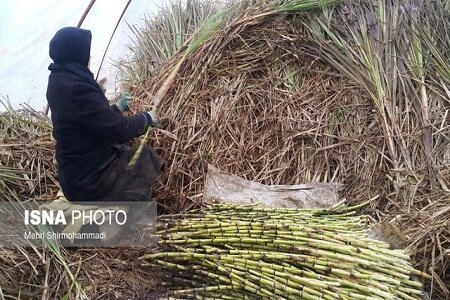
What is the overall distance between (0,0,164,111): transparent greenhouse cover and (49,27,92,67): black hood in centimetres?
135

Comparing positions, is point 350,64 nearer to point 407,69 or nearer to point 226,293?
point 407,69

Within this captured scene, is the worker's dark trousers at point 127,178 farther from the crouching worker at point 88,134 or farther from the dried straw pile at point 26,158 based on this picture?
the dried straw pile at point 26,158

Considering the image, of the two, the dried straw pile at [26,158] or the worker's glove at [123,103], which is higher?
the worker's glove at [123,103]

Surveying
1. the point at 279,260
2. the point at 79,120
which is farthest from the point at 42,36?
the point at 279,260

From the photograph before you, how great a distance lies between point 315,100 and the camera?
342 cm

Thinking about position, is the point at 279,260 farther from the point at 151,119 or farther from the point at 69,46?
the point at 69,46

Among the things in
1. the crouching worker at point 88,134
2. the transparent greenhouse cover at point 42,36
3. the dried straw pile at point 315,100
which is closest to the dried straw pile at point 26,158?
the crouching worker at point 88,134

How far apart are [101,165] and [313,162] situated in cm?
121

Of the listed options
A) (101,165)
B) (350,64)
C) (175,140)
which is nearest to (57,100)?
(101,165)

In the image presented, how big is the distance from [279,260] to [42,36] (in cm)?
298

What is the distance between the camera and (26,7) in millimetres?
4348

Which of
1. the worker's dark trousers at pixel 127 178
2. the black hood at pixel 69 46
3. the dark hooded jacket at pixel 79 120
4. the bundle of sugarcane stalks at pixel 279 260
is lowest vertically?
the bundle of sugarcane stalks at pixel 279 260

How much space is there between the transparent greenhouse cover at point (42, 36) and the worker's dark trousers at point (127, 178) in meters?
1.24

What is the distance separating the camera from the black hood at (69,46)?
275 cm
